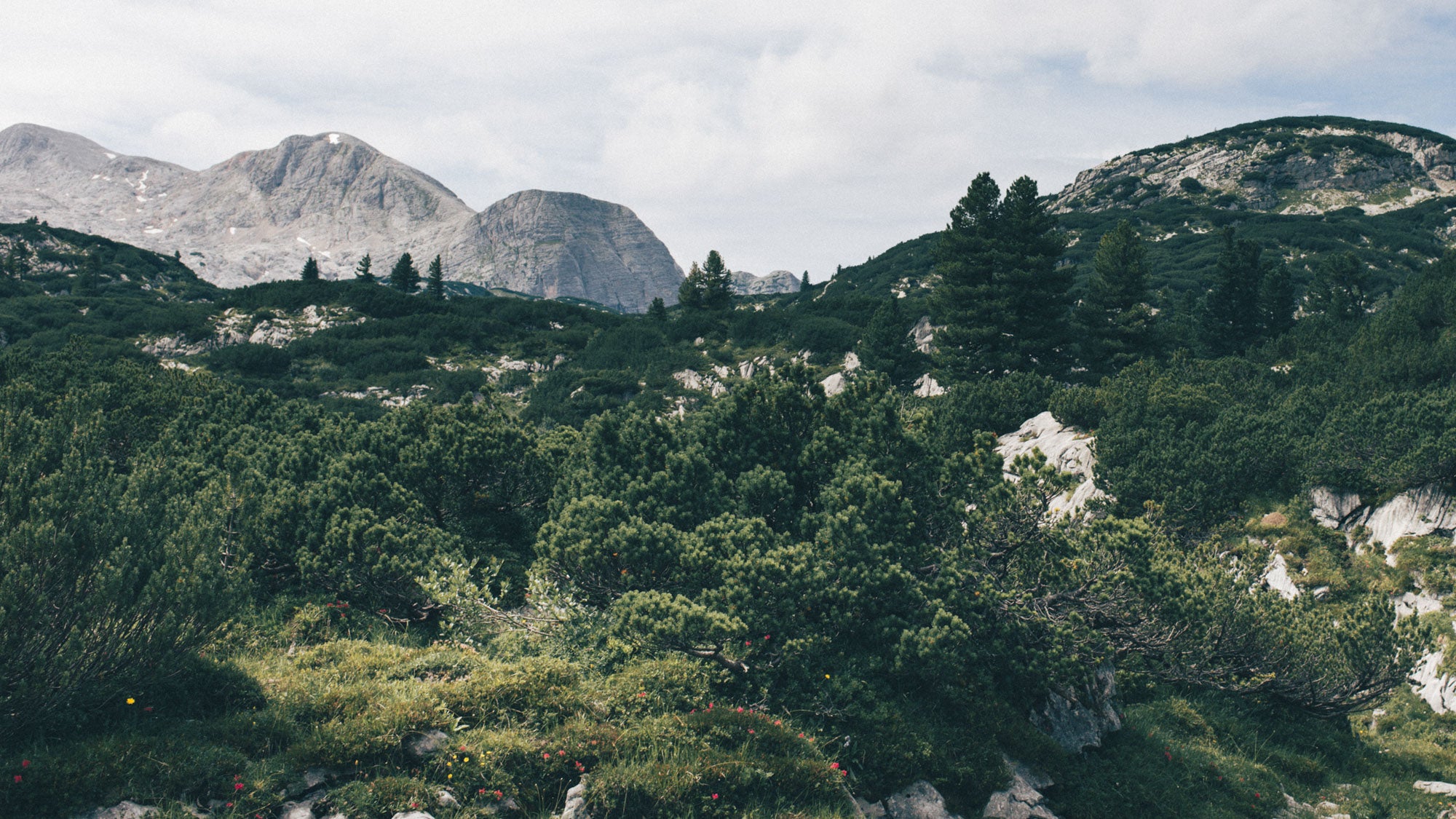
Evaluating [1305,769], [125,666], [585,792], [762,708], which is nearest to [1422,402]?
[1305,769]

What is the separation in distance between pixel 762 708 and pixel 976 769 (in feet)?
11.2

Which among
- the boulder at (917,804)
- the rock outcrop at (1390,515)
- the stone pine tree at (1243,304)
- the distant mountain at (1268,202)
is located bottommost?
the boulder at (917,804)

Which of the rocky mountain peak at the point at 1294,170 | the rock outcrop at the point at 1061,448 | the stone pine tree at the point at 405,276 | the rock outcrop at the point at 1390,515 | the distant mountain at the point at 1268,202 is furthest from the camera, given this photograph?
the rocky mountain peak at the point at 1294,170

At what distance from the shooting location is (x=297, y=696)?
32.3 feet

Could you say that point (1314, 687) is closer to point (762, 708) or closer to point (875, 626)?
point (875, 626)

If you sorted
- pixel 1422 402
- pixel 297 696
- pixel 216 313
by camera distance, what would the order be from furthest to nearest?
pixel 216 313 → pixel 1422 402 → pixel 297 696

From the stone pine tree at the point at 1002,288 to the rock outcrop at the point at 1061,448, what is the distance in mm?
10587

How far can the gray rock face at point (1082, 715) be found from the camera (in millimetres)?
13148

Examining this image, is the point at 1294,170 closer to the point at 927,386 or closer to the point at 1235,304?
the point at 1235,304

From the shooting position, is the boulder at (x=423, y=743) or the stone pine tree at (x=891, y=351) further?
the stone pine tree at (x=891, y=351)

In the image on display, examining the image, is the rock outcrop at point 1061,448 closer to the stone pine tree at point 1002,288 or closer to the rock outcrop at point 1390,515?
the rock outcrop at point 1390,515

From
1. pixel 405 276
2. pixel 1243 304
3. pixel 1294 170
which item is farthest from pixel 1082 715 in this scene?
pixel 1294 170

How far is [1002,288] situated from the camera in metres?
42.3

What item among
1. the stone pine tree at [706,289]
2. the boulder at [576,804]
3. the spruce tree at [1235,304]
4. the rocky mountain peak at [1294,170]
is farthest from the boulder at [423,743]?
the rocky mountain peak at [1294,170]
